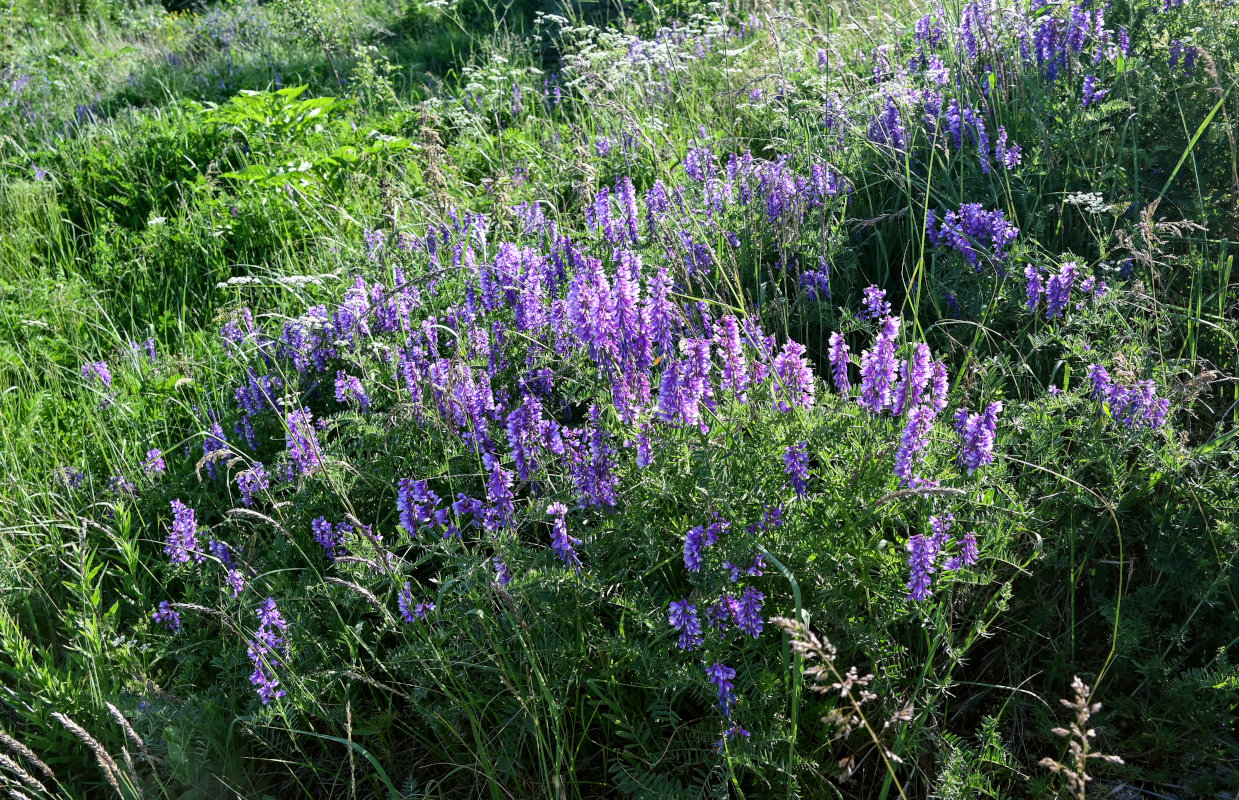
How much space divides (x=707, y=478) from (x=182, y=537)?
64.8 inches

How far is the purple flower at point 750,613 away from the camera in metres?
1.92

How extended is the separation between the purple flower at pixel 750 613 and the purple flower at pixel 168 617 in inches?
65.9

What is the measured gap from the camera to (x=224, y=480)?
3.16 metres

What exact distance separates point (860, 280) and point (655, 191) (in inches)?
33.7

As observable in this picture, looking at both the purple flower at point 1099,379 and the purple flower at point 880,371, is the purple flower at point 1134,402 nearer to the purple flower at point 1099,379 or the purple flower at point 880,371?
the purple flower at point 1099,379

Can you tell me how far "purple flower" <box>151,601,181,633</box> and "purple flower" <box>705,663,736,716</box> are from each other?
1620 millimetres

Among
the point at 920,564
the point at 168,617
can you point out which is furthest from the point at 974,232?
the point at 168,617

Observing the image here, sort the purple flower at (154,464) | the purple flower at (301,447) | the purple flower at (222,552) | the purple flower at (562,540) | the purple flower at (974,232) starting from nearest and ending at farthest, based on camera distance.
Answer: the purple flower at (562,540)
the purple flower at (301,447)
the purple flower at (222,552)
the purple flower at (974,232)
the purple flower at (154,464)

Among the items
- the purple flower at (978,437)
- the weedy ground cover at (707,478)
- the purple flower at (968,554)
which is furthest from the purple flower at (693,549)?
the purple flower at (978,437)

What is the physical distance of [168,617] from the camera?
2699mm

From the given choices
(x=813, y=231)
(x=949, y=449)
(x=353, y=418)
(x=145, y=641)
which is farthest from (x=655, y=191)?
(x=145, y=641)

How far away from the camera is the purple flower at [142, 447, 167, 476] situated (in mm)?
3150

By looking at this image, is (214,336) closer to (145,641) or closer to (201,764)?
(145,641)

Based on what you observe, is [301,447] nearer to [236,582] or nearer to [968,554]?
[236,582]
